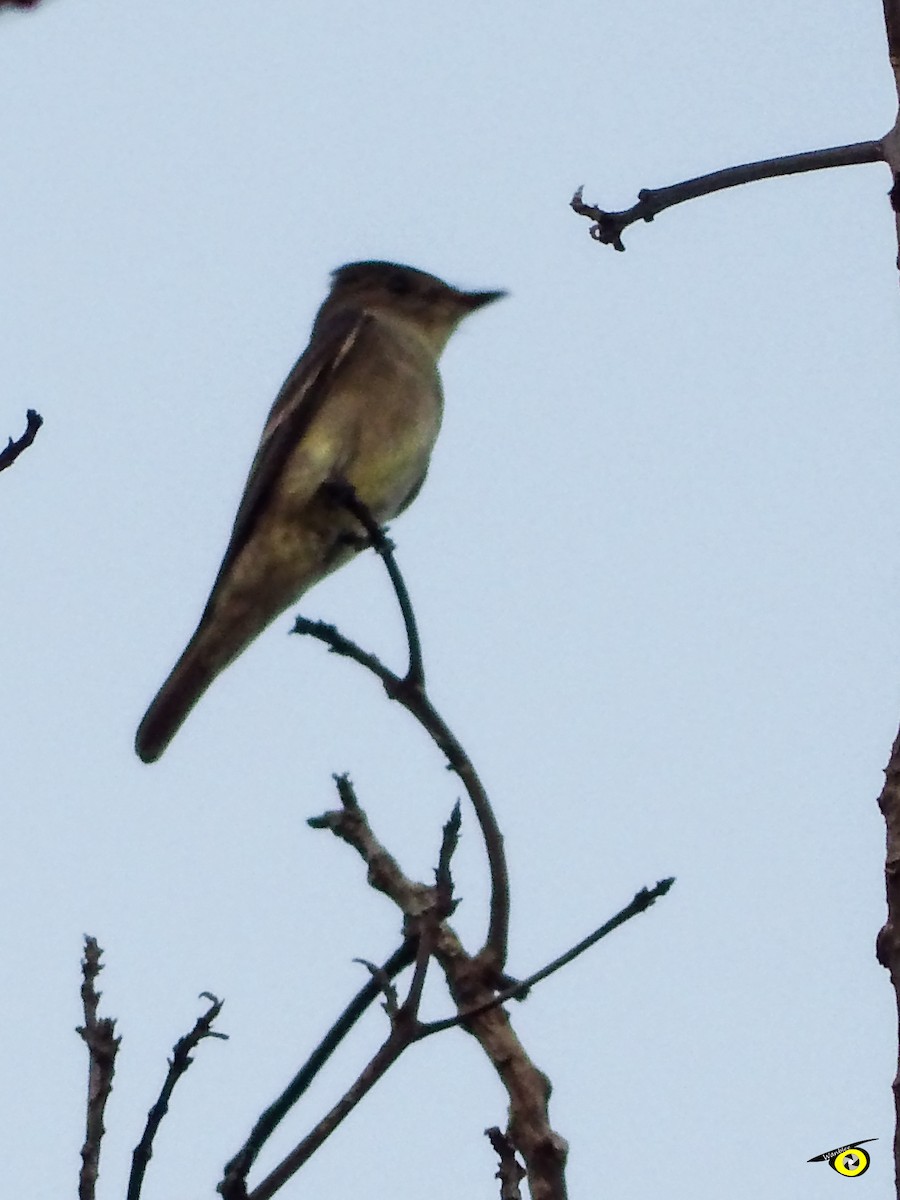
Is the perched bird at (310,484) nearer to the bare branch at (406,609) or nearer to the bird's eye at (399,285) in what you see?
the bird's eye at (399,285)

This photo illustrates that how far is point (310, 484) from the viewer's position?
6199 mm

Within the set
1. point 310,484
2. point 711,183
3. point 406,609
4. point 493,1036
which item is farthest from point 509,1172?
point 310,484

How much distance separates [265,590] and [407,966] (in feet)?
11.7

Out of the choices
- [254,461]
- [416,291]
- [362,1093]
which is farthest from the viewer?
[416,291]

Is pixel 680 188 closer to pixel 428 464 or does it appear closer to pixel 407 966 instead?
pixel 407 966

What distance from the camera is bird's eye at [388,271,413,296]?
7.46 m

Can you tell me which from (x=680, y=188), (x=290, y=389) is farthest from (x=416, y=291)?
(x=680, y=188)

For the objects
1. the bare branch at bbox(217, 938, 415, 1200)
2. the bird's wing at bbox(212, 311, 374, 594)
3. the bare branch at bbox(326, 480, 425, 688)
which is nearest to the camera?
the bare branch at bbox(217, 938, 415, 1200)

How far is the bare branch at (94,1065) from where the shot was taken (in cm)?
271

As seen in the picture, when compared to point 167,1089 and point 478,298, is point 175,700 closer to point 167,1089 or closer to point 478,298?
point 478,298

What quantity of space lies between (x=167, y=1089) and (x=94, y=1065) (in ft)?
0.86

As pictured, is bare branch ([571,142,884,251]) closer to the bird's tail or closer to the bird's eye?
the bird's tail

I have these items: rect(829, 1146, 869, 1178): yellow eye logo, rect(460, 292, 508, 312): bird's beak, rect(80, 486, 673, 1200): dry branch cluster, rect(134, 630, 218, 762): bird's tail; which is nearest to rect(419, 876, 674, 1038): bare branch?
rect(80, 486, 673, 1200): dry branch cluster

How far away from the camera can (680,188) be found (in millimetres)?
3217
